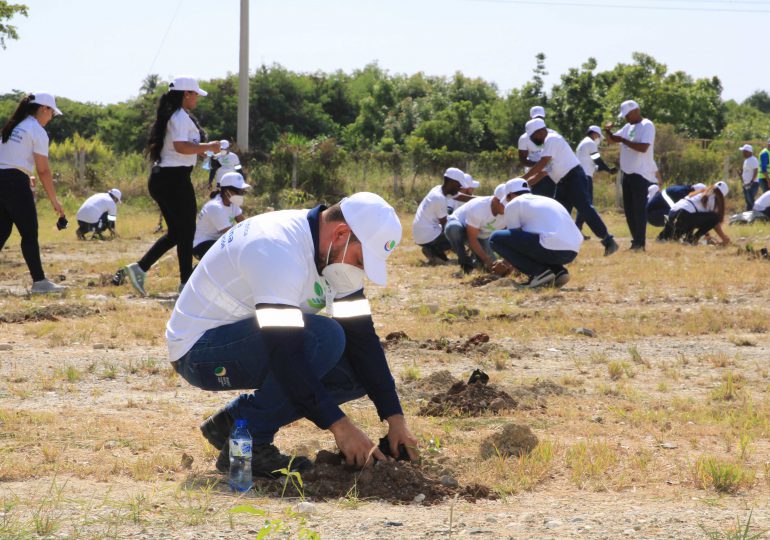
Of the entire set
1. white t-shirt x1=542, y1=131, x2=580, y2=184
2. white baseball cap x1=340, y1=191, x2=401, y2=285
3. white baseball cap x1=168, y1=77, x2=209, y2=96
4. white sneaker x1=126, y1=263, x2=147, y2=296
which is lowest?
white sneaker x1=126, y1=263, x2=147, y2=296

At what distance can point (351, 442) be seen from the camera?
426 cm

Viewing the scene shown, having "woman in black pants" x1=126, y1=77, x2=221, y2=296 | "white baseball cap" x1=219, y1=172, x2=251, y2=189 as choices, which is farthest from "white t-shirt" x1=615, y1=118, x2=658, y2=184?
"woman in black pants" x1=126, y1=77, x2=221, y2=296

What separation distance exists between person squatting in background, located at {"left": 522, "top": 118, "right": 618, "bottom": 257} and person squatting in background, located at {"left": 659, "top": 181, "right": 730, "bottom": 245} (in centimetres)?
265

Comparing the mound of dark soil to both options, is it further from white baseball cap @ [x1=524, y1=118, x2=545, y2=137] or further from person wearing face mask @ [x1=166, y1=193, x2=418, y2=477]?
white baseball cap @ [x1=524, y1=118, x2=545, y2=137]

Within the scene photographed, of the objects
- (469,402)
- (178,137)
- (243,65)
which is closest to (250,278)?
(469,402)

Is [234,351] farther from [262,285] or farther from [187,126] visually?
[187,126]

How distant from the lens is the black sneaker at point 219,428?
15.2ft

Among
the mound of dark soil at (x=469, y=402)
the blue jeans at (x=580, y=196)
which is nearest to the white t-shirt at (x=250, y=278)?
the mound of dark soil at (x=469, y=402)

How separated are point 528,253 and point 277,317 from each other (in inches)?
291

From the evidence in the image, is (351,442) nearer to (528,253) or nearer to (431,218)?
(528,253)

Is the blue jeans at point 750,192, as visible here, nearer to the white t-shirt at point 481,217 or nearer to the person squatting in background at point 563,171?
the person squatting in background at point 563,171

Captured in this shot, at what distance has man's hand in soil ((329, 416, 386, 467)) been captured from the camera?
4.23 meters

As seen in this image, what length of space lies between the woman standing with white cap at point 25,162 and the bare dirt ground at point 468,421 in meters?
0.72

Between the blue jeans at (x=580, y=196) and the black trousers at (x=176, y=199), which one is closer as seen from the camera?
the black trousers at (x=176, y=199)
